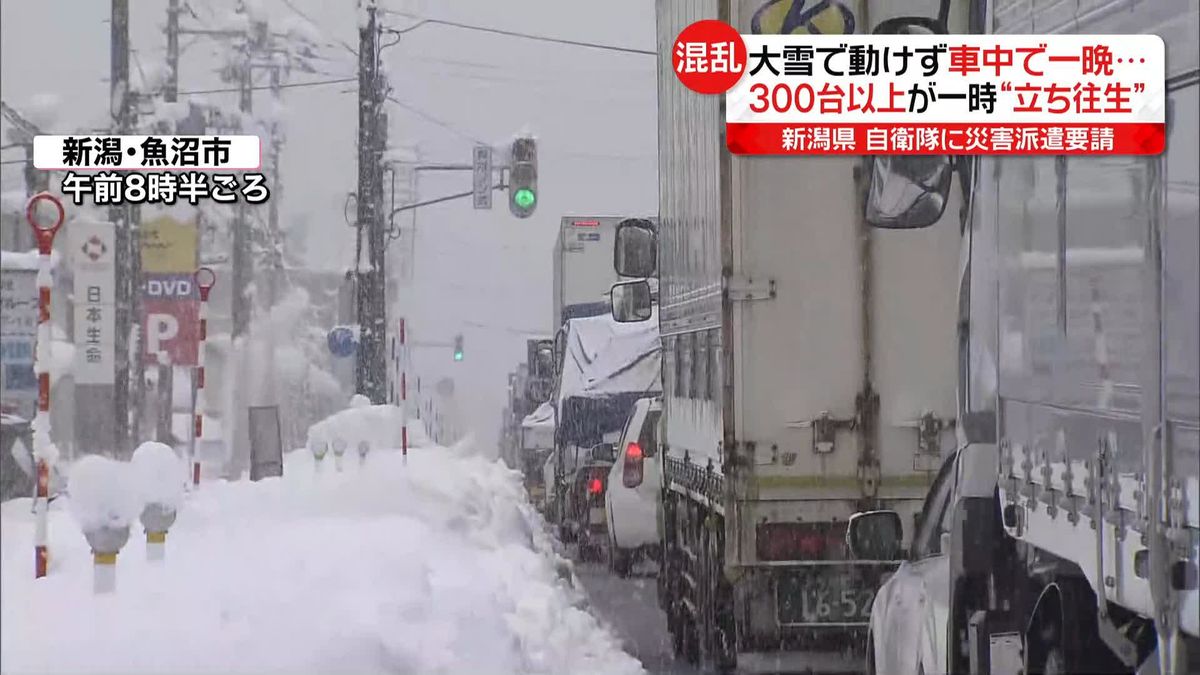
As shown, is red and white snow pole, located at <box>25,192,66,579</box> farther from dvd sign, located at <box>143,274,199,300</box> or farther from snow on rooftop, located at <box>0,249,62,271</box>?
dvd sign, located at <box>143,274,199,300</box>

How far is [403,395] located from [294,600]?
10.1m

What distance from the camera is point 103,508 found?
6203 millimetres

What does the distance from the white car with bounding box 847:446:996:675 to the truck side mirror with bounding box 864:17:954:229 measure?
2.45ft

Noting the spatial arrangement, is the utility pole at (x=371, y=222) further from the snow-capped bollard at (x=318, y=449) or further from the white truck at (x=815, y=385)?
the white truck at (x=815, y=385)

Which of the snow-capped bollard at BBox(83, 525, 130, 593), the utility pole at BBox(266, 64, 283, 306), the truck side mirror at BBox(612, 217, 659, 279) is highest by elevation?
the utility pole at BBox(266, 64, 283, 306)

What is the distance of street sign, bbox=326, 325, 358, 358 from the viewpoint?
16.0 metres

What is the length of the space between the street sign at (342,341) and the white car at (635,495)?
14.4 ft

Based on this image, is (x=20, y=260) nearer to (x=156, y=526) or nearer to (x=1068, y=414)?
(x=156, y=526)

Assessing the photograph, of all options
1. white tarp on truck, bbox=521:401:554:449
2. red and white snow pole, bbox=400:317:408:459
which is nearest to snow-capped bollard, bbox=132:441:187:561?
red and white snow pole, bbox=400:317:408:459

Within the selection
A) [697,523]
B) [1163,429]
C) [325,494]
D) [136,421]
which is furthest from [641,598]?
[1163,429]

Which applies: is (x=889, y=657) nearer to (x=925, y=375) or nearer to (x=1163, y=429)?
(x=925, y=375)

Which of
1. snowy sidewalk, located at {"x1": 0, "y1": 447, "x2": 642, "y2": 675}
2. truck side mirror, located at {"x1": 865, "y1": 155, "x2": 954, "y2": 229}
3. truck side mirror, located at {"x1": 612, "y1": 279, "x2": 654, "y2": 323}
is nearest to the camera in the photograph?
truck side mirror, located at {"x1": 865, "y1": 155, "x2": 954, "y2": 229}
